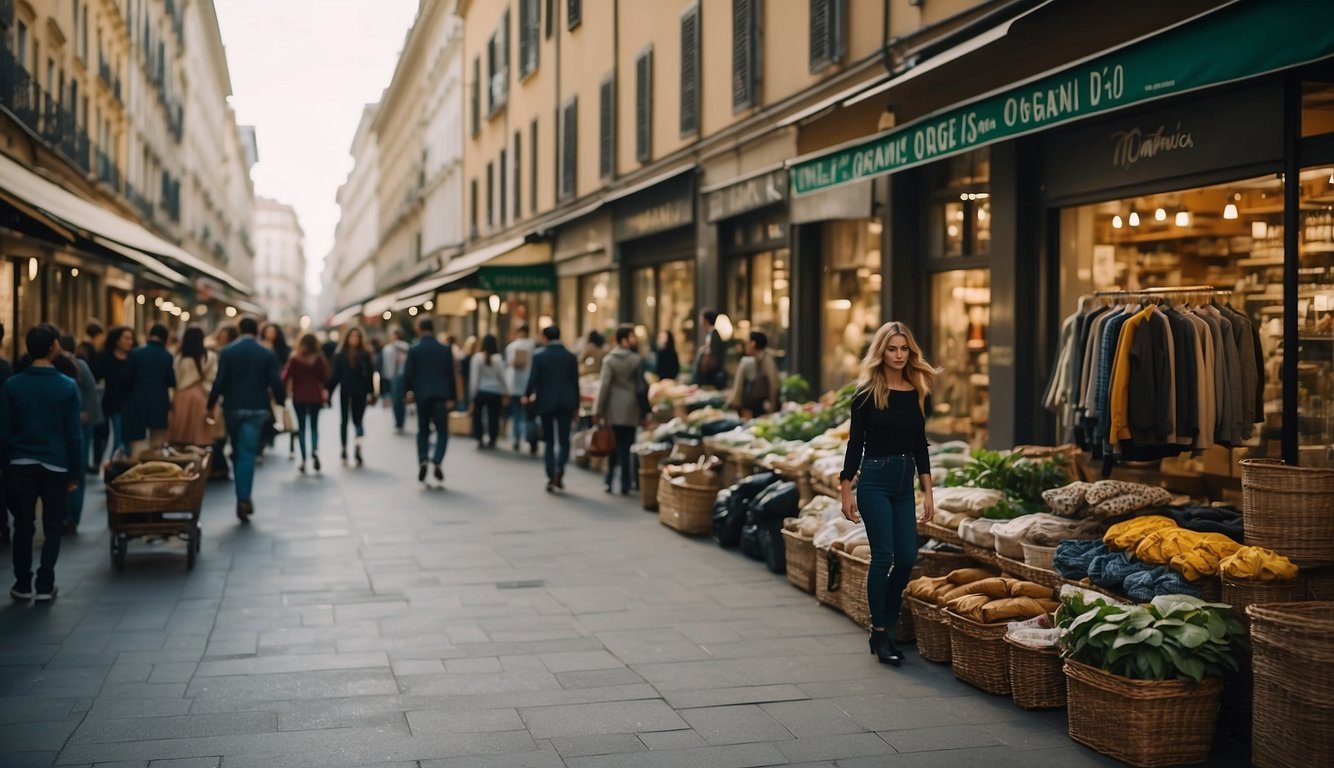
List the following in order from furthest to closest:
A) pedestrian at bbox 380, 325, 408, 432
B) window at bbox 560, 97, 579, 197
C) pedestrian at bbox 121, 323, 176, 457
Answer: window at bbox 560, 97, 579, 197 < pedestrian at bbox 380, 325, 408, 432 < pedestrian at bbox 121, 323, 176, 457

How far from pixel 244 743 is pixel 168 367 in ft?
28.3

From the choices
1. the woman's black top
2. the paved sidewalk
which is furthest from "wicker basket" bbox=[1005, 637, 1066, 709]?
the woman's black top

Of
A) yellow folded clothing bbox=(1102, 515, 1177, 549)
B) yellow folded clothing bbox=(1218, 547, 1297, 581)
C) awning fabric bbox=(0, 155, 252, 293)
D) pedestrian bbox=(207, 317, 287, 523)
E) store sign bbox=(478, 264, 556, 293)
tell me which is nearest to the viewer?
yellow folded clothing bbox=(1218, 547, 1297, 581)

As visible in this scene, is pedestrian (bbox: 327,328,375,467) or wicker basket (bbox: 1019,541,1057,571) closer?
wicker basket (bbox: 1019,541,1057,571)

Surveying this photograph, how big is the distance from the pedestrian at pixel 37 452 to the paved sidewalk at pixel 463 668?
38 cm

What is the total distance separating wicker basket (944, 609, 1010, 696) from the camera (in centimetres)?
682

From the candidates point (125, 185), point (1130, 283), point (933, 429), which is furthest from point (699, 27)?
point (125, 185)

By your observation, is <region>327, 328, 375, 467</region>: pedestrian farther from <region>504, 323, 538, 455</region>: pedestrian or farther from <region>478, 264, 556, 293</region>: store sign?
<region>478, 264, 556, 293</region>: store sign

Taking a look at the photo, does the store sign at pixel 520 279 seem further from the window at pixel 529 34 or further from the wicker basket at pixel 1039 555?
the wicker basket at pixel 1039 555

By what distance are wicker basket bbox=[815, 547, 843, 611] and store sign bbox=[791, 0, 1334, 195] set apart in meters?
2.82

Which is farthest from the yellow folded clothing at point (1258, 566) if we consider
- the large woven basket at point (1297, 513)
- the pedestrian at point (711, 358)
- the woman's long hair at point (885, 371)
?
the pedestrian at point (711, 358)

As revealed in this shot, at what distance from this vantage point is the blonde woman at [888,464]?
7559mm

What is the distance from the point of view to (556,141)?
2939 cm

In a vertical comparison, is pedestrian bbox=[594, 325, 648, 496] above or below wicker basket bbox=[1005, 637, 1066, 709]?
above
